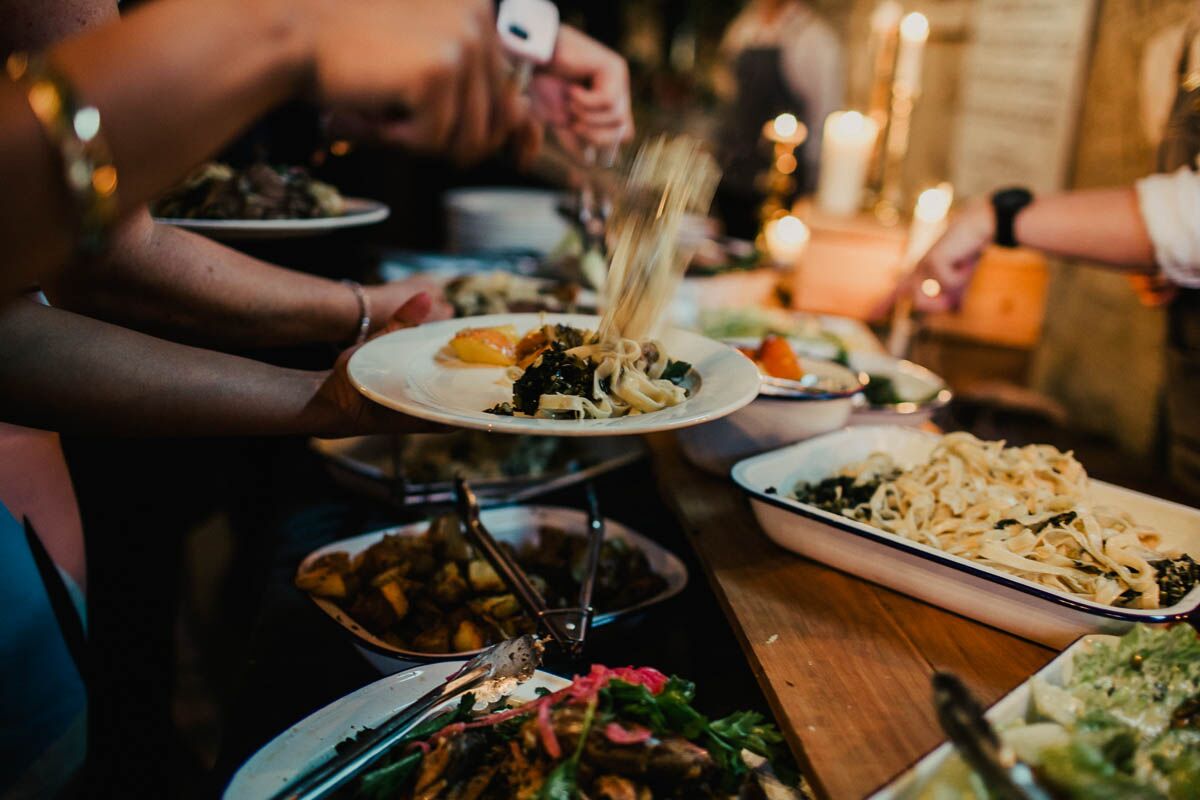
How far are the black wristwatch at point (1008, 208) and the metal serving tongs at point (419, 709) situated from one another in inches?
88.8

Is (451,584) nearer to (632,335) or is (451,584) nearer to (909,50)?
(632,335)

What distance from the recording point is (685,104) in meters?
13.3

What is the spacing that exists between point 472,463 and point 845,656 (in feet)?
4.54

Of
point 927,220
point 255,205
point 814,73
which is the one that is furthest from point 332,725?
point 814,73

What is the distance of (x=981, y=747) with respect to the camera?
88 cm

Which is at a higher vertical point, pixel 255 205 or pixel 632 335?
pixel 255 205

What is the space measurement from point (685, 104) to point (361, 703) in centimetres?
1319

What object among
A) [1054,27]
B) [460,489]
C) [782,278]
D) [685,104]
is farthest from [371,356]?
[685,104]

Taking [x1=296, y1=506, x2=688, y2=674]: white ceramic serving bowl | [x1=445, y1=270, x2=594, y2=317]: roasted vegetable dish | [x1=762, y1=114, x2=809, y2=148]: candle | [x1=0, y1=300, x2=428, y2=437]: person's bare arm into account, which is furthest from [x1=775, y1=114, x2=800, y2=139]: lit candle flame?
[x1=0, y1=300, x2=428, y2=437]: person's bare arm

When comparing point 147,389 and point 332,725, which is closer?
point 332,725

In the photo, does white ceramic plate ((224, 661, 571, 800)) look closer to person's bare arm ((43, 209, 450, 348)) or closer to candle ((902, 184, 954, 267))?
person's bare arm ((43, 209, 450, 348))

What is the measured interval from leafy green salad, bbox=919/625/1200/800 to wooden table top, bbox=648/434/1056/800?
0.16 metres

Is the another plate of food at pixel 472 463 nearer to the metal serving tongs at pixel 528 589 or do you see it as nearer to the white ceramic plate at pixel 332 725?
the metal serving tongs at pixel 528 589

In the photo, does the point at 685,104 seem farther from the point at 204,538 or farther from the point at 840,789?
the point at 840,789
